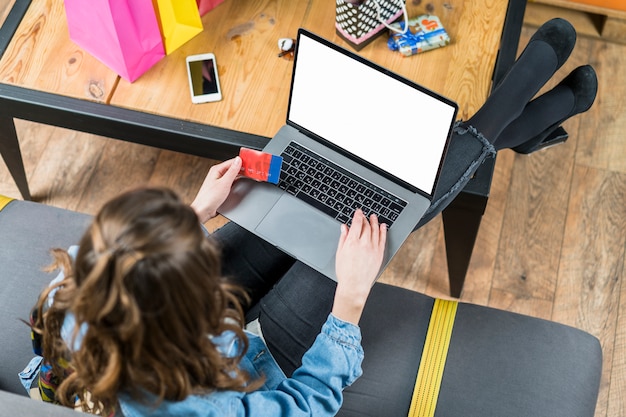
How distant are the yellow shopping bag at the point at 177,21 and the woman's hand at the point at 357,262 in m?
0.58

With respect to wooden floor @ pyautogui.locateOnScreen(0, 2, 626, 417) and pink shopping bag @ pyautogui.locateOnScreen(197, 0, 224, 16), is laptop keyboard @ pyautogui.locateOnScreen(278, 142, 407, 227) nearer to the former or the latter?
pink shopping bag @ pyautogui.locateOnScreen(197, 0, 224, 16)

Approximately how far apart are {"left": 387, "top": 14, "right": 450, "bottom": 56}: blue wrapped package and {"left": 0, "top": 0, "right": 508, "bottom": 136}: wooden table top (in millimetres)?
16

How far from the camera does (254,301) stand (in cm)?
140

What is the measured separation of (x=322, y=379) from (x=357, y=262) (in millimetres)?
209

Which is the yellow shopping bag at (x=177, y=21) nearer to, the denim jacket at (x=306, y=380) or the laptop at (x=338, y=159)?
the laptop at (x=338, y=159)

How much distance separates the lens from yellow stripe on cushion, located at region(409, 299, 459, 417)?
4.32 ft

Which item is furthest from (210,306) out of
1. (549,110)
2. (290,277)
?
(549,110)

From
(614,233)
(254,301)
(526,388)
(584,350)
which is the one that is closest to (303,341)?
(254,301)

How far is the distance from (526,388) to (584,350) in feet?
0.46

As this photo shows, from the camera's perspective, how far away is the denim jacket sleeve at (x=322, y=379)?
110 centimetres

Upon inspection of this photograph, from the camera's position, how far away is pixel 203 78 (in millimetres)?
1568

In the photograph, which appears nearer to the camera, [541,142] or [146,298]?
[146,298]

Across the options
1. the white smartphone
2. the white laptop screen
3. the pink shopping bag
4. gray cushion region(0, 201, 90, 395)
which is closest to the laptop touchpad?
the white laptop screen

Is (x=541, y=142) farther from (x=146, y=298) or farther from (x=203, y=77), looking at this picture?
(x=146, y=298)
